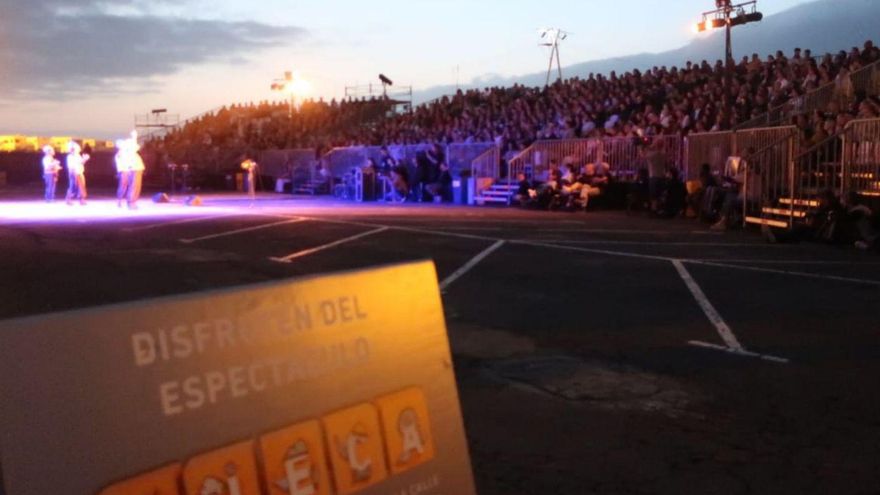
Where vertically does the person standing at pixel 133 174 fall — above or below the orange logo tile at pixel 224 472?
above

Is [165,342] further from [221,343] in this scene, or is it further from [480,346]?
[480,346]

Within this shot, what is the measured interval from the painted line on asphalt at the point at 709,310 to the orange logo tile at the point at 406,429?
18.1 ft

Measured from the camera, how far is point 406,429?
9.49 ft

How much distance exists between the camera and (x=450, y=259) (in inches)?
551

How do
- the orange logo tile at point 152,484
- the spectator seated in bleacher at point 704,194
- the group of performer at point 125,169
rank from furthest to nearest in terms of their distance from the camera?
the group of performer at point 125,169 < the spectator seated in bleacher at point 704,194 < the orange logo tile at point 152,484

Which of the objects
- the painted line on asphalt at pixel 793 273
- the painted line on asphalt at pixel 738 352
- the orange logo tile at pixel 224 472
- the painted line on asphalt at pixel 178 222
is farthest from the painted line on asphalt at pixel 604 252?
the orange logo tile at pixel 224 472

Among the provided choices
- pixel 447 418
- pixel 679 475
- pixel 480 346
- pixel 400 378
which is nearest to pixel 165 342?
pixel 400 378

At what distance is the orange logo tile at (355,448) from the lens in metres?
2.68

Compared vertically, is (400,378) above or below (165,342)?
below

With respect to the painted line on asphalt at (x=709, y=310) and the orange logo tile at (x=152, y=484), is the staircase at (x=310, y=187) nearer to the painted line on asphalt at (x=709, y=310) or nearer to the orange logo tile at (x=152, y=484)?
the painted line on asphalt at (x=709, y=310)

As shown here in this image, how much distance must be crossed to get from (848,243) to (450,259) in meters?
6.91

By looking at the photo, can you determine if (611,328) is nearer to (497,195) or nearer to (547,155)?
(547,155)

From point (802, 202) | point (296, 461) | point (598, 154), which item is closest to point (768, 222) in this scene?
point (802, 202)

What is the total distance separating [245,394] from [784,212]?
54.1 ft
